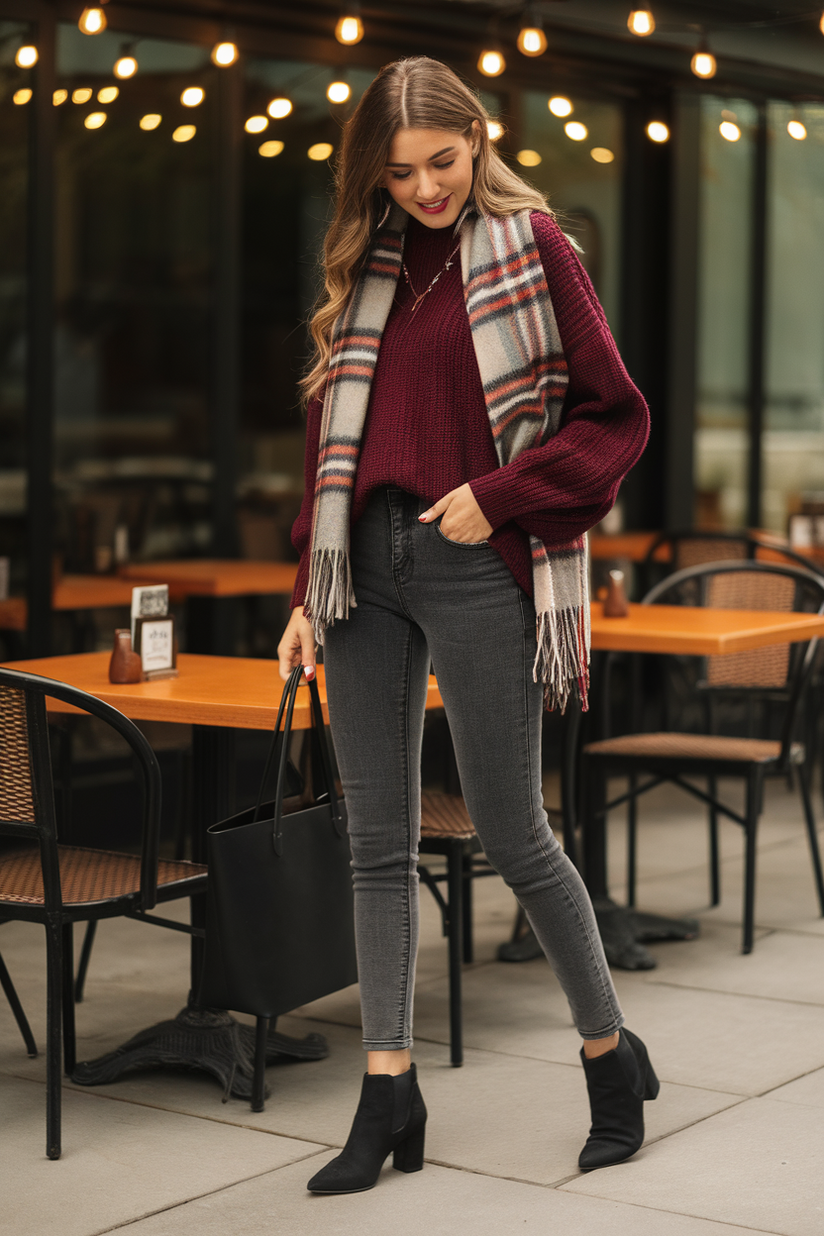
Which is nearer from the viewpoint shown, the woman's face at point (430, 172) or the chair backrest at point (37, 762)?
the woman's face at point (430, 172)

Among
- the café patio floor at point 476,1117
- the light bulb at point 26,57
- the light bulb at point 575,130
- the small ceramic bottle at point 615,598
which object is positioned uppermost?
the light bulb at point 575,130

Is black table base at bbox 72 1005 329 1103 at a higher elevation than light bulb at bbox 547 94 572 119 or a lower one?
lower

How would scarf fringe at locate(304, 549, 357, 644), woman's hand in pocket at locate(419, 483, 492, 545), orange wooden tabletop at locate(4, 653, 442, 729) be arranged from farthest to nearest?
orange wooden tabletop at locate(4, 653, 442, 729) < scarf fringe at locate(304, 549, 357, 644) < woman's hand in pocket at locate(419, 483, 492, 545)

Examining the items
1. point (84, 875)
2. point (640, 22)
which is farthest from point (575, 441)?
point (640, 22)

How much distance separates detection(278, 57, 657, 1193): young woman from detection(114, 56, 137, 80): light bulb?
3.33 metres

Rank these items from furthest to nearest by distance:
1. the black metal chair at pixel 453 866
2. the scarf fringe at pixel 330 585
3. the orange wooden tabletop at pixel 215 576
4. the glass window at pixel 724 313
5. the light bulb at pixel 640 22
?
the glass window at pixel 724 313
the light bulb at pixel 640 22
the orange wooden tabletop at pixel 215 576
the black metal chair at pixel 453 866
the scarf fringe at pixel 330 585

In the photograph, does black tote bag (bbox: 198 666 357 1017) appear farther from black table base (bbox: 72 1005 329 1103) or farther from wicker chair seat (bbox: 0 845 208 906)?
black table base (bbox: 72 1005 329 1103)

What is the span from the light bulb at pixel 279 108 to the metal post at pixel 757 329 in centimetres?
249

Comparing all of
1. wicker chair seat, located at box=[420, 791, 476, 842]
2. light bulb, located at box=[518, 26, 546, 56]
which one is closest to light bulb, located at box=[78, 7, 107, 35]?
light bulb, located at box=[518, 26, 546, 56]

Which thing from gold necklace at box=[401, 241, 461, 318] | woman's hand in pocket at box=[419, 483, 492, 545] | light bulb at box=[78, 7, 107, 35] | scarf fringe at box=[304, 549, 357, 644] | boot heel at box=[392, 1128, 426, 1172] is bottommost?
boot heel at box=[392, 1128, 426, 1172]

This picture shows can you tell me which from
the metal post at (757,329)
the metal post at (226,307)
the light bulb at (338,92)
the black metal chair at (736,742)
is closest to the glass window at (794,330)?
the metal post at (757,329)

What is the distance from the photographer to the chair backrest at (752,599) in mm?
4906

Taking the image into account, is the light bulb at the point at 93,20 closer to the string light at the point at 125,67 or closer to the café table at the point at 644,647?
the string light at the point at 125,67

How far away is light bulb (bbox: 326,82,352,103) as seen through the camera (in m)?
6.15
